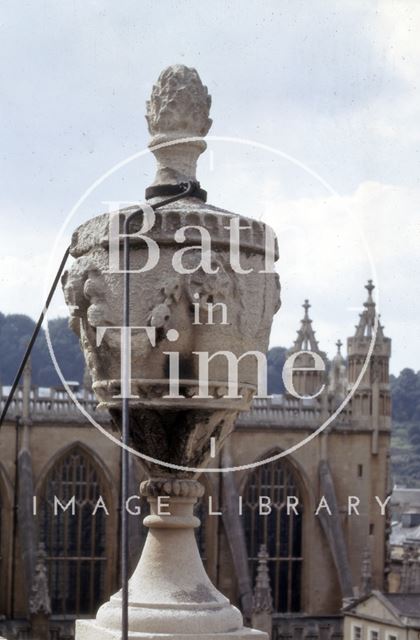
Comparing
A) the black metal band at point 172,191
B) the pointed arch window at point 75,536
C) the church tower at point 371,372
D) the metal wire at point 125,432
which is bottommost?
the pointed arch window at point 75,536

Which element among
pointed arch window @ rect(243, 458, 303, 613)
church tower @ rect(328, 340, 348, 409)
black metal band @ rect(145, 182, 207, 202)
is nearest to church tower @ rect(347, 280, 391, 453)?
church tower @ rect(328, 340, 348, 409)

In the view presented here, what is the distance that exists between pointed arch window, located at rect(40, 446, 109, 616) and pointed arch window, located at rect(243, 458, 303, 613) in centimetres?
403

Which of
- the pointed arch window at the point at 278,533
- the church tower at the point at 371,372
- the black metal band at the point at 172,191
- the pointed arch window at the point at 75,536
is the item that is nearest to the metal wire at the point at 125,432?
the black metal band at the point at 172,191

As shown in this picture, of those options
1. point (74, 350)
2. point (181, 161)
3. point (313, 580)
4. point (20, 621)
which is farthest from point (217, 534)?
point (74, 350)

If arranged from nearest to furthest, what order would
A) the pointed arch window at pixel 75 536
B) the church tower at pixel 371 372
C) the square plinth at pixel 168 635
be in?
the square plinth at pixel 168 635
the pointed arch window at pixel 75 536
the church tower at pixel 371 372

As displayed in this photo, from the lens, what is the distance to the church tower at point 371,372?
39.1 meters

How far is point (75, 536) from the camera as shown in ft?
117

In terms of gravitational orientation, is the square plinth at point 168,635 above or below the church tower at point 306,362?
below

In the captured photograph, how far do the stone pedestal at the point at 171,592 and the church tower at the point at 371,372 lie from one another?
112 feet

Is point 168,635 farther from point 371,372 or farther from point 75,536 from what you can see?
point 371,372

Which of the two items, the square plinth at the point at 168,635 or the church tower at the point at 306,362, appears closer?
the square plinth at the point at 168,635

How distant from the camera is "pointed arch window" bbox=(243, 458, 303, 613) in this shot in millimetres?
37375

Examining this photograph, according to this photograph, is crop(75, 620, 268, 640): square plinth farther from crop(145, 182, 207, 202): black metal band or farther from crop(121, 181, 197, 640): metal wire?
crop(145, 182, 207, 202): black metal band

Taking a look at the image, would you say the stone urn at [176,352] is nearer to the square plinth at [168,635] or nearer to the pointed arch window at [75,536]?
the square plinth at [168,635]
